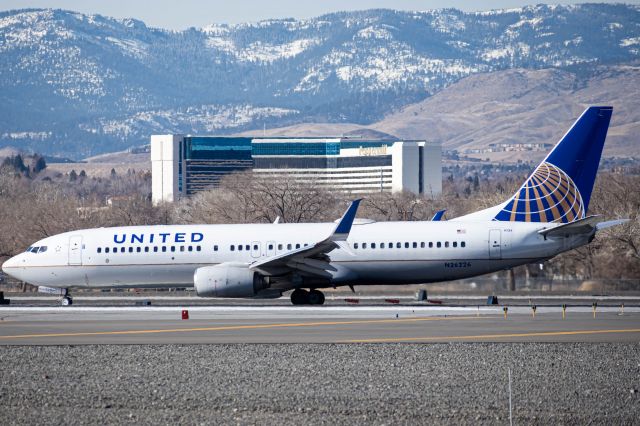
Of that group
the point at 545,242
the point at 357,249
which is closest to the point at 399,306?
the point at 357,249

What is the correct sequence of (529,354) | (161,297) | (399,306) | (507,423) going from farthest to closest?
(161,297)
(399,306)
(529,354)
(507,423)

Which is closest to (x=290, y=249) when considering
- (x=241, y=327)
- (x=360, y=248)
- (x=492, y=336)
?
(x=360, y=248)

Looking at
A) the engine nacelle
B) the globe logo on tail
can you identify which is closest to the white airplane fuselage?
the globe logo on tail

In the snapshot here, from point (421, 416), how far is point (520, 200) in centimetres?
2707

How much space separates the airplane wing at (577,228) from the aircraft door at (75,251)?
18236 mm

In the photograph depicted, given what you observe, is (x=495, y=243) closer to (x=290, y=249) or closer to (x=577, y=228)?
(x=577, y=228)

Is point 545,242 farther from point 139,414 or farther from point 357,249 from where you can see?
point 139,414

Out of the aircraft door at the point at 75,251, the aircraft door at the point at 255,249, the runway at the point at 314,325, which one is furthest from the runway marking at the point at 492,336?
the aircraft door at the point at 75,251

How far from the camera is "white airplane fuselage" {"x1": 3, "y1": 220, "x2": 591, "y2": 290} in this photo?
46.9 meters

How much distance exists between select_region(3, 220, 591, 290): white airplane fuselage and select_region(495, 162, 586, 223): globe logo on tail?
0.64m

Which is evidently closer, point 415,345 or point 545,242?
point 415,345

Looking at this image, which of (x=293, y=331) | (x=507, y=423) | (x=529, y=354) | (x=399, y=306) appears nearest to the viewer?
(x=507, y=423)

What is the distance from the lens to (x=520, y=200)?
48.0 metres

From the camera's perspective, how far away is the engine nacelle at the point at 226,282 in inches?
1780
